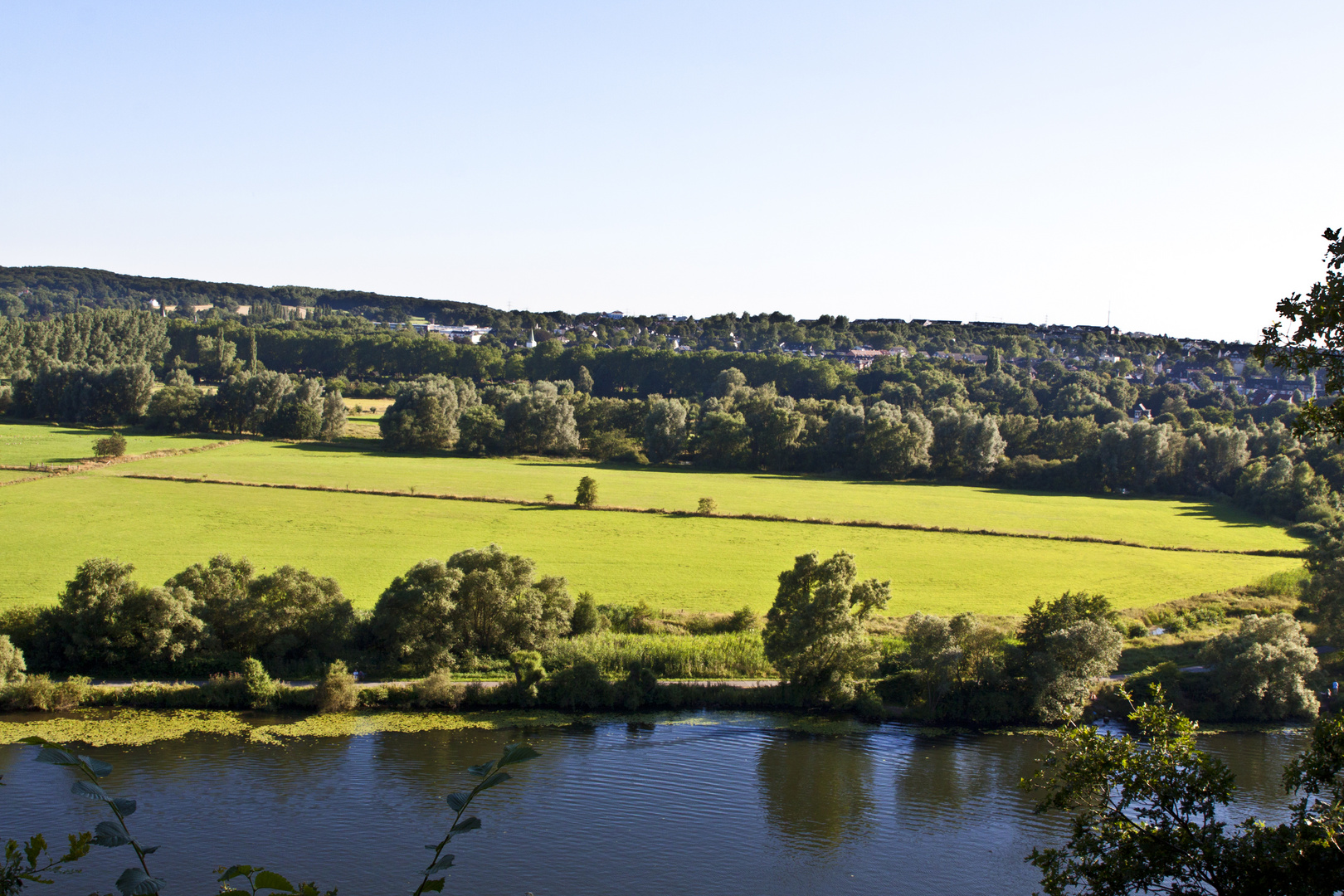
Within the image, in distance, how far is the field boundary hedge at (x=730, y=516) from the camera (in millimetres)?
68000

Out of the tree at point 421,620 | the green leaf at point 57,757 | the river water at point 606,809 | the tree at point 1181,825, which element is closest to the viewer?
the green leaf at point 57,757

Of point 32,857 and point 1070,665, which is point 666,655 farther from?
point 32,857

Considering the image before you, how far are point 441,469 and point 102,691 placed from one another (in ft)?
203

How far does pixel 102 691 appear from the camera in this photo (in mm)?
34531

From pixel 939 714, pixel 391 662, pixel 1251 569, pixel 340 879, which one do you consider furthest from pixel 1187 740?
pixel 1251 569

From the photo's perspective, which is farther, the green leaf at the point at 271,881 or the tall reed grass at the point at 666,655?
the tall reed grass at the point at 666,655

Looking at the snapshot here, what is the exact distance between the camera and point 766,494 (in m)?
87.3

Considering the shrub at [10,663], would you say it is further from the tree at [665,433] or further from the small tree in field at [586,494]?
the tree at [665,433]

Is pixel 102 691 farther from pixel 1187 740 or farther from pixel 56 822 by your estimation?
pixel 1187 740

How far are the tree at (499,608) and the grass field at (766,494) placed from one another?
36.3 meters

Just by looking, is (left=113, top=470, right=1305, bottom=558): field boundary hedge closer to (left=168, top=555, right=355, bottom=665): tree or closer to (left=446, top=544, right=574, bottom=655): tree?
(left=446, top=544, right=574, bottom=655): tree

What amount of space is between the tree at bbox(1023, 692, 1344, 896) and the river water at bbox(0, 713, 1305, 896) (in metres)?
12.9

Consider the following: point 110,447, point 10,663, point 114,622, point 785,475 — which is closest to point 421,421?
point 110,447

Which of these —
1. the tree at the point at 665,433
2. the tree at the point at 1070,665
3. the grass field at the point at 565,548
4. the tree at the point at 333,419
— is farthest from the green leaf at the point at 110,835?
the tree at the point at 333,419
